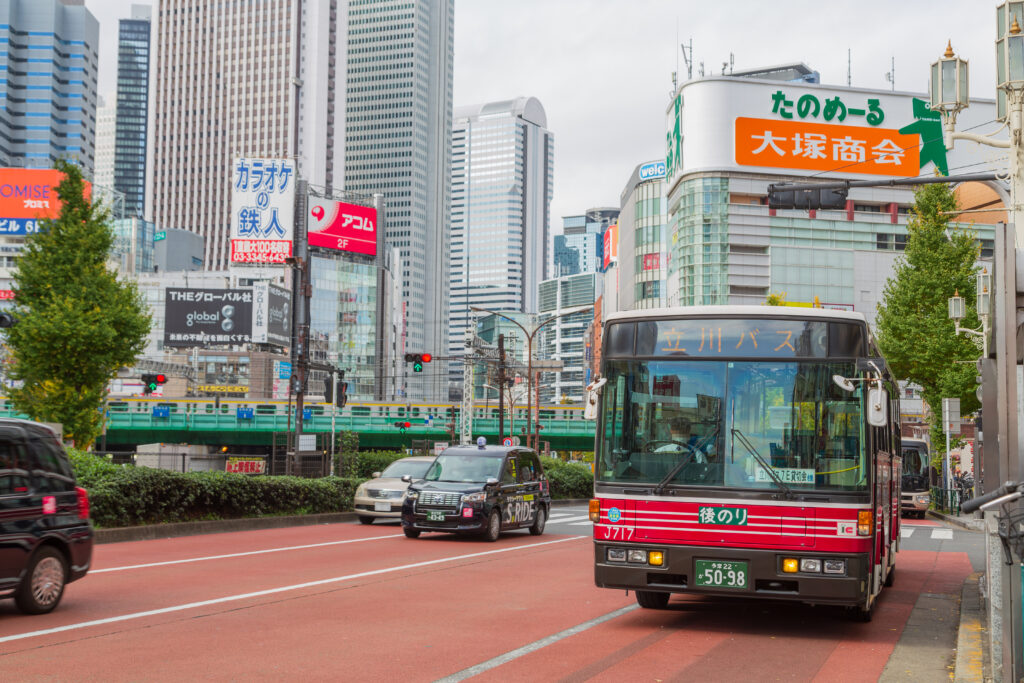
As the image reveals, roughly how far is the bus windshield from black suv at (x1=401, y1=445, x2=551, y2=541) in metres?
9.85

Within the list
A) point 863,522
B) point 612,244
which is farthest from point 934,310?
point 612,244

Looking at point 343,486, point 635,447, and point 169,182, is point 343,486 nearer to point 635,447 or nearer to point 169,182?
point 635,447

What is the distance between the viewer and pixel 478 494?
19.8 m

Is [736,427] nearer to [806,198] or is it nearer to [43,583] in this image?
[43,583]

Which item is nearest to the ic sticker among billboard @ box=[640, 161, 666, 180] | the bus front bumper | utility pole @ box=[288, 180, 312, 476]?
the bus front bumper

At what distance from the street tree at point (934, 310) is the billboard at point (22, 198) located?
85364 millimetres

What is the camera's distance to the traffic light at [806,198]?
16469mm

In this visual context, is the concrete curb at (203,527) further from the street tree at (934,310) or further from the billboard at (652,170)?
the billboard at (652,170)

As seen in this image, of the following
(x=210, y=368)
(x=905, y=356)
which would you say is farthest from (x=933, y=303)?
(x=210, y=368)

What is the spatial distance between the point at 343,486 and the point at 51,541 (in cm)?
1786

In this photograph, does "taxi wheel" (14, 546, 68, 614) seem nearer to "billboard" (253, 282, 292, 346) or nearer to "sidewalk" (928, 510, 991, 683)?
"sidewalk" (928, 510, 991, 683)

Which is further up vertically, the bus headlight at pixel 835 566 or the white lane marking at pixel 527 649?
the bus headlight at pixel 835 566

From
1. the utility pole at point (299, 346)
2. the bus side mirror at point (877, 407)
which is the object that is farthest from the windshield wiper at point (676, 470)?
the utility pole at point (299, 346)

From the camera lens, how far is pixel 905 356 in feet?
126
